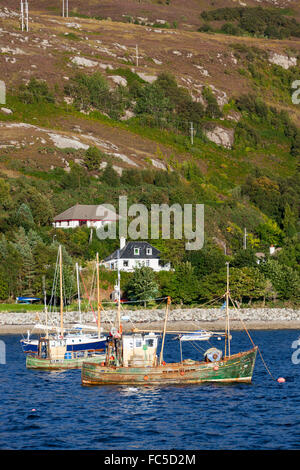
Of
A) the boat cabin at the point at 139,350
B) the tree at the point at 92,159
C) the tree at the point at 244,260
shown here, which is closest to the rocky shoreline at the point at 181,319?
the tree at the point at 244,260

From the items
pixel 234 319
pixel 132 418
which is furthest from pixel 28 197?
pixel 132 418

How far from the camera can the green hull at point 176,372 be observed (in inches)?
2112

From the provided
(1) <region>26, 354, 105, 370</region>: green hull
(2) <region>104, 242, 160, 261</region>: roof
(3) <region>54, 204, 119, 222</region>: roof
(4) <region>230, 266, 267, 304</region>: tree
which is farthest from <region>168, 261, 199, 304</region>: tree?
(1) <region>26, 354, 105, 370</region>: green hull

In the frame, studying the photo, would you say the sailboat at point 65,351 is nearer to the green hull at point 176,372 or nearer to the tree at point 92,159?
the green hull at point 176,372

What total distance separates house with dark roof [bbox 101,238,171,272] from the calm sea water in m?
55.6

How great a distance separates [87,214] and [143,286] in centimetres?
3394

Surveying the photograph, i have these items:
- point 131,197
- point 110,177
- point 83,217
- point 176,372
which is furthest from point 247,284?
point 110,177

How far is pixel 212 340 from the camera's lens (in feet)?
293

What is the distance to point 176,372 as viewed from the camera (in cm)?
5378

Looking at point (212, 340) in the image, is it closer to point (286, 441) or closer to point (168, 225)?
point (168, 225)

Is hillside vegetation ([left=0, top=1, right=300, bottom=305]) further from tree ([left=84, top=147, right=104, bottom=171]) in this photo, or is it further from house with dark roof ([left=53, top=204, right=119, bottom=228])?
house with dark roof ([left=53, top=204, right=119, bottom=228])

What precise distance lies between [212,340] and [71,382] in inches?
1305

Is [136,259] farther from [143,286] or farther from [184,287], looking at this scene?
[184,287]

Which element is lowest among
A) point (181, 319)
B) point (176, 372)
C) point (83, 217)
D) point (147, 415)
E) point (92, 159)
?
point (181, 319)
